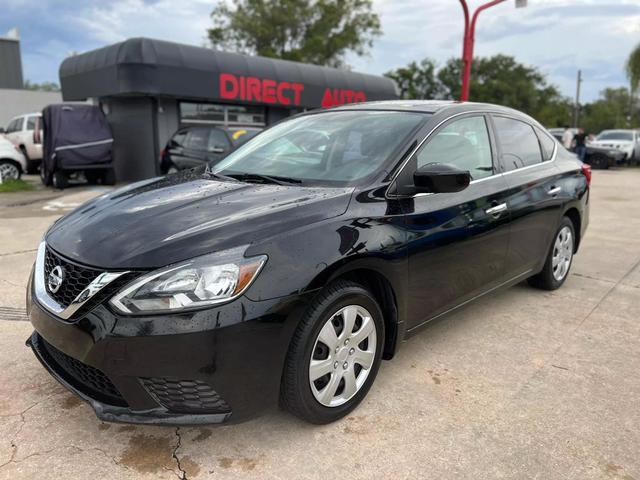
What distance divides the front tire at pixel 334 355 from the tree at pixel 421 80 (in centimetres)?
5494

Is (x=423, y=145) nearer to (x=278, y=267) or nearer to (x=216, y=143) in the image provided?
(x=278, y=267)

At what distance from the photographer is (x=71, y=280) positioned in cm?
216

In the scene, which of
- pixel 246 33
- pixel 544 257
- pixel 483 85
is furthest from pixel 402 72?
pixel 544 257

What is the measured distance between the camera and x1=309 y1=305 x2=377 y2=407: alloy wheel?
232cm

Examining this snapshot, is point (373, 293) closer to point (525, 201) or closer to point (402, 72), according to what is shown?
point (525, 201)

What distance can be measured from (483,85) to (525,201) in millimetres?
53027

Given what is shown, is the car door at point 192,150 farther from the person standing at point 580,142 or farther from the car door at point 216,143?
the person standing at point 580,142

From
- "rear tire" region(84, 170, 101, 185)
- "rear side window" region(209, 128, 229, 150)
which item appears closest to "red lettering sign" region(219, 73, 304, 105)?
"rear tire" region(84, 170, 101, 185)

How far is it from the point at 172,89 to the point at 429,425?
11.6 m

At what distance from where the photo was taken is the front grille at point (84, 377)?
212 cm

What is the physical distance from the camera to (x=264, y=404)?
7.09 ft

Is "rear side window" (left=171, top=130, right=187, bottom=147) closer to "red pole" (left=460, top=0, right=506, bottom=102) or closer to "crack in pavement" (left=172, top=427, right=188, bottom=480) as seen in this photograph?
"red pole" (left=460, top=0, right=506, bottom=102)

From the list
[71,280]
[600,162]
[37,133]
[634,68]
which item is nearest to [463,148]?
[71,280]

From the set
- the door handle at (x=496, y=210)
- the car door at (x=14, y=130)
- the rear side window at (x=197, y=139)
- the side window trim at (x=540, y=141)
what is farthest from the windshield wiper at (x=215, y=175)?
the car door at (x=14, y=130)
